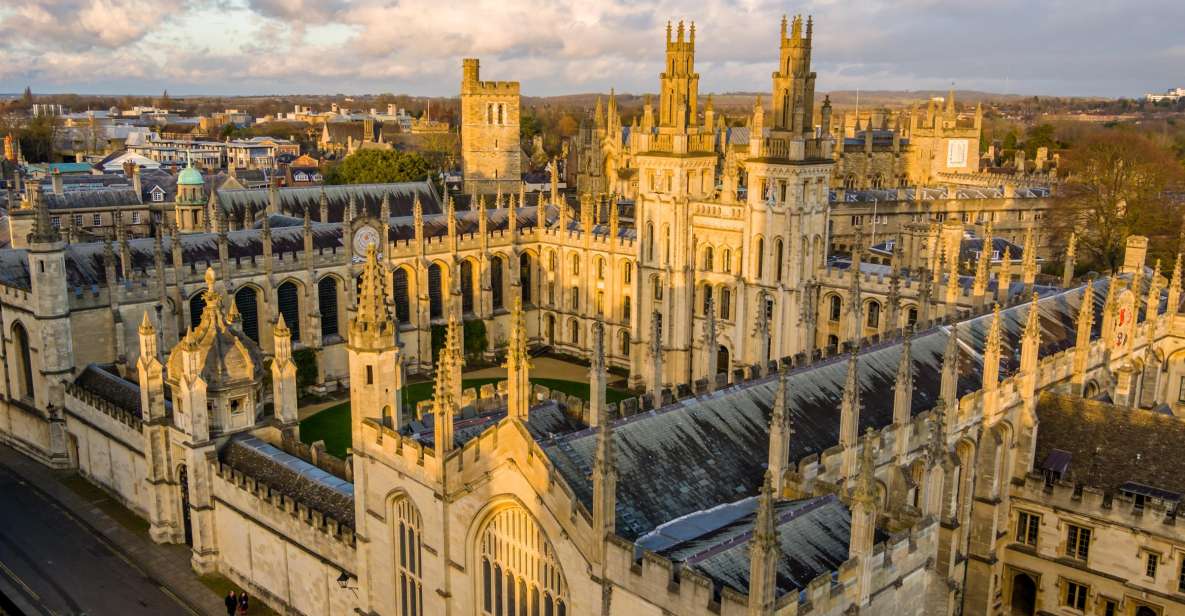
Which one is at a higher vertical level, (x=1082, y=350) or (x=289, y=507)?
(x=1082, y=350)

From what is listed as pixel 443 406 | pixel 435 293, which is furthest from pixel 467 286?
pixel 443 406

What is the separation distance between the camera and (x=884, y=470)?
2262 cm

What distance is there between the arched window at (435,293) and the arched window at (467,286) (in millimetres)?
1432

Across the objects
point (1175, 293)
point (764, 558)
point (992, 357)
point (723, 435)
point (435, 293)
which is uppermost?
point (1175, 293)

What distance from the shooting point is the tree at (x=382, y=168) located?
77000 millimetres

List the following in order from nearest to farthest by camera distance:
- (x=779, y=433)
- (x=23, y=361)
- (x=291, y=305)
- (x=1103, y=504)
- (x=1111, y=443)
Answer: (x=779, y=433) < (x=1103, y=504) < (x=1111, y=443) < (x=23, y=361) < (x=291, y=305)

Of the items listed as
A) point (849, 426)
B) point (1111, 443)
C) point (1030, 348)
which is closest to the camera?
point (849, 426)

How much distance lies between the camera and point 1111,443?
2677 centimetres

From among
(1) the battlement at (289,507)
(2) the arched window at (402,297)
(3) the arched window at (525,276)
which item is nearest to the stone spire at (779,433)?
(1) the battlement at (289,507)

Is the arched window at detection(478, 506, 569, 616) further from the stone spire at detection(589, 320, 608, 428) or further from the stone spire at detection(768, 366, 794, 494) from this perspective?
the stone spire at detection(768, 366, 794, 494)

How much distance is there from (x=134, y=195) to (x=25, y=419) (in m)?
39.9

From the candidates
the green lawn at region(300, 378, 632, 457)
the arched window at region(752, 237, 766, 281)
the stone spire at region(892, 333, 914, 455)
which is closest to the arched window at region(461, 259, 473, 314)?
the green lawn at region(300, 378, 632, 457)

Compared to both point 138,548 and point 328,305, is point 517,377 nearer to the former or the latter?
point 138,548

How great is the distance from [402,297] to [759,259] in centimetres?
1890
